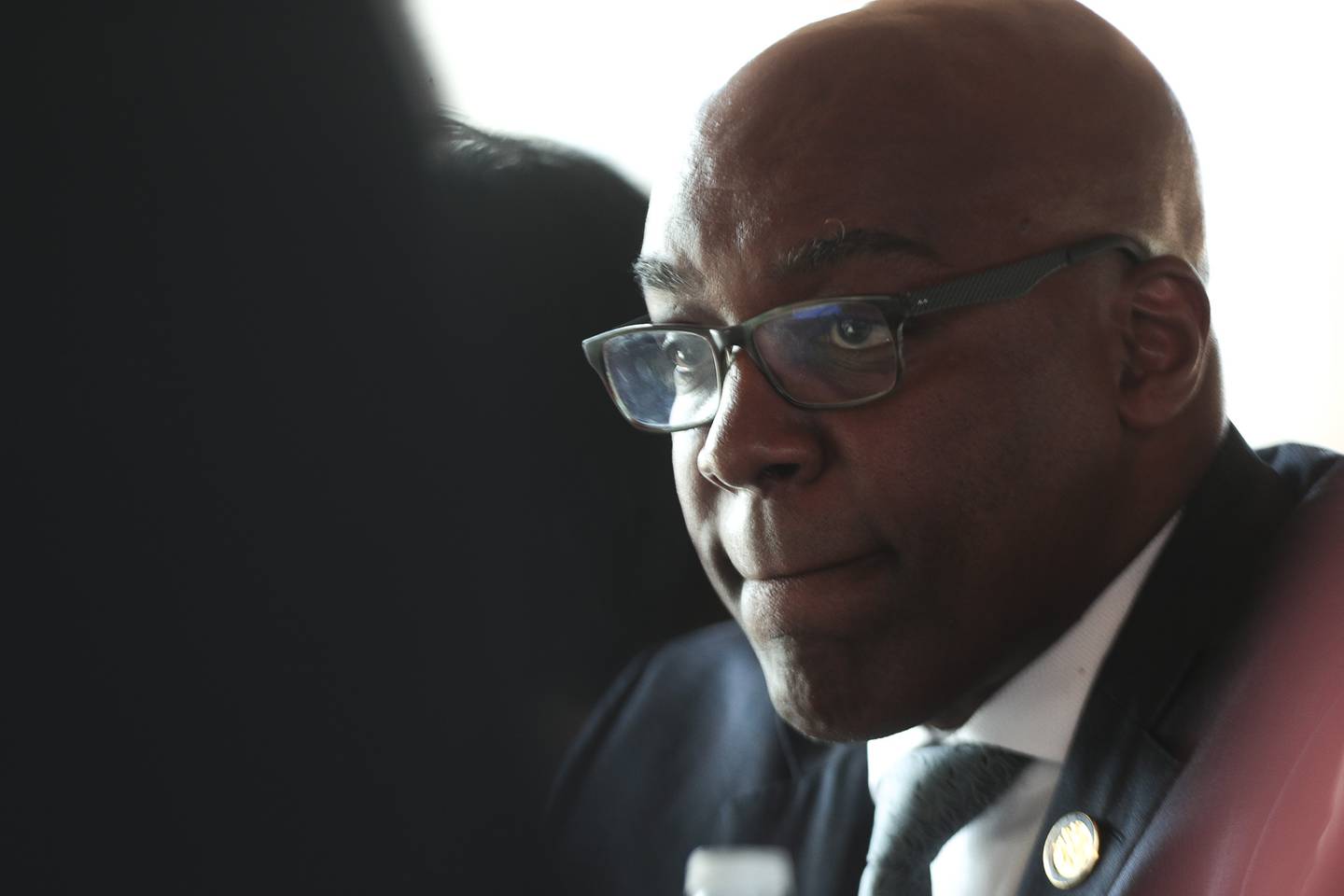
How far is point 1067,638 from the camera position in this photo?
985 millimetres

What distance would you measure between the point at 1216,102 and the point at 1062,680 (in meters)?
0.47

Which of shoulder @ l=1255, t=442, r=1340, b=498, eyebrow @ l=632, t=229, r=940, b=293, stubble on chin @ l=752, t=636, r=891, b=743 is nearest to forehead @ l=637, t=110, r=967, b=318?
eyebrow @ l=632, t=229, r=940, b=293

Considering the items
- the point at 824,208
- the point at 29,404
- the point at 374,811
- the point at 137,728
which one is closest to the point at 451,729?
the point at 374,811

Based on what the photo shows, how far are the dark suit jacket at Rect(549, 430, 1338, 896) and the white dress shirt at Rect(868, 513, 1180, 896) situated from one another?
3cm

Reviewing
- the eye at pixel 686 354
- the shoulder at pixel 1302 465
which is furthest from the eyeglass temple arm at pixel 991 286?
the shoulder at pixel 1302 465

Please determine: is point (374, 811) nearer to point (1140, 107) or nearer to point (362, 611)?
point (362, 611)

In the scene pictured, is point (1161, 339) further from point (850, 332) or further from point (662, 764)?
point (662, 764)

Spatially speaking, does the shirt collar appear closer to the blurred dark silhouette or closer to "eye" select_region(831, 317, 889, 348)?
"eye" select_region(831, 317, 889, 348)

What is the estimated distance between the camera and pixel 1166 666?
921 millimetres

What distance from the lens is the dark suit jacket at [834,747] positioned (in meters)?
0.89

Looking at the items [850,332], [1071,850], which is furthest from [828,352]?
[1071,850]

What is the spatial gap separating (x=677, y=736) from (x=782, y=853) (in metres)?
0.18

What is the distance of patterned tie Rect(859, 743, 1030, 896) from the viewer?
39.7 inches

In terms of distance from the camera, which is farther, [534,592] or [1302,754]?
[534,592]
